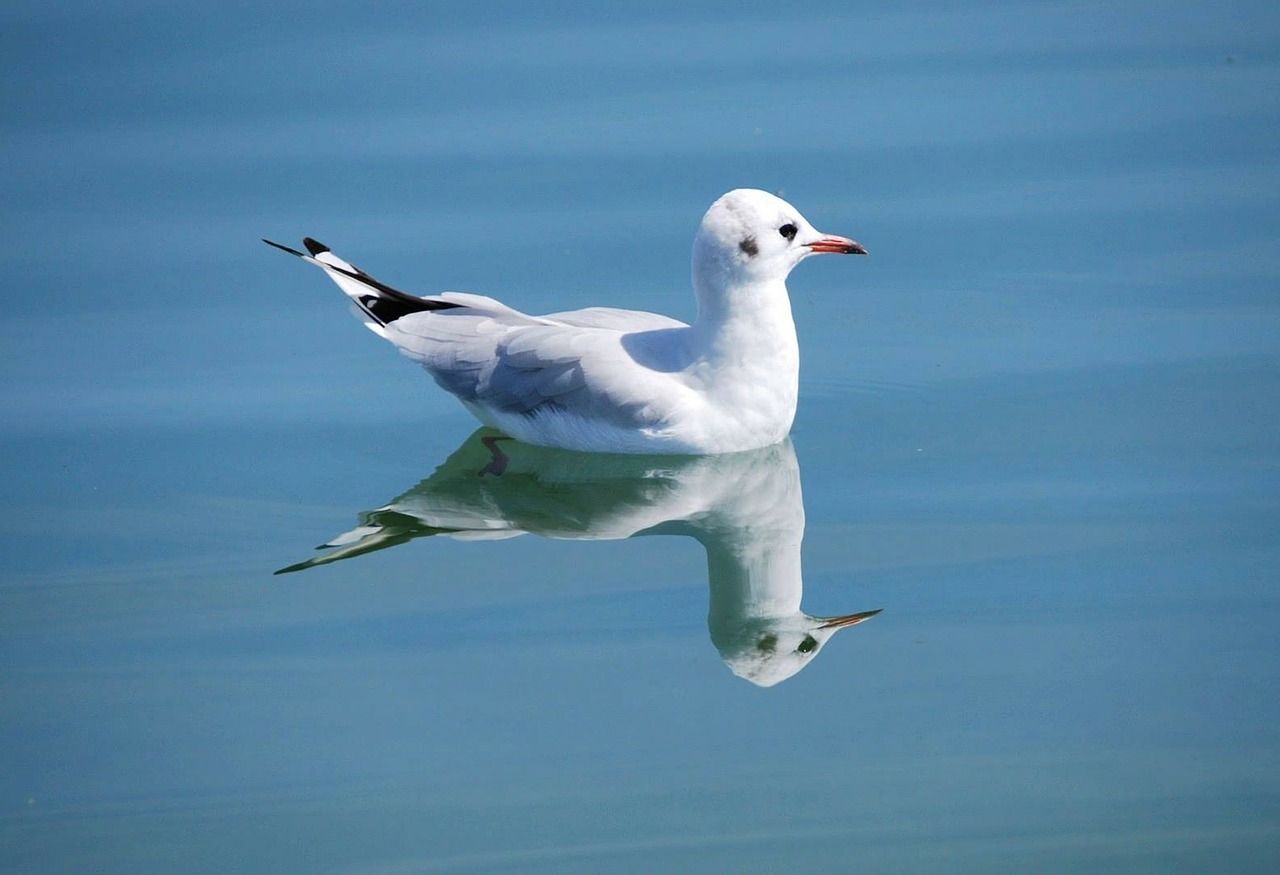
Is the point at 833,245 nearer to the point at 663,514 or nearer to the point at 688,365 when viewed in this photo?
the point at 688,365

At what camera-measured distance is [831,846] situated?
13.8ft

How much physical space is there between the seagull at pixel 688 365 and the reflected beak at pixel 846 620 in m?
1.16

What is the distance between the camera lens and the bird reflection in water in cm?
514

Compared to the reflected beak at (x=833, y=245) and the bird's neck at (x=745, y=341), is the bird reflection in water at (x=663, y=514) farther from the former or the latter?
the reflected beak at (x=833, y=245)

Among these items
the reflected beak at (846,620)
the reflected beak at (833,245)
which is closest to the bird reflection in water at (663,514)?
the reflected beak at (846,620)

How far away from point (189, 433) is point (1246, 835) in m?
3.82

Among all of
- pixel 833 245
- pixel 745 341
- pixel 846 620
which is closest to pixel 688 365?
pixel 745 341

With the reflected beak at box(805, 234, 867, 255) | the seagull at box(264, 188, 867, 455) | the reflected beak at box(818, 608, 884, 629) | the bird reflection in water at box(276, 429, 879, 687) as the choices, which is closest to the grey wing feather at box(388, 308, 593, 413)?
the seagull at box(264, 188, 867, 455)

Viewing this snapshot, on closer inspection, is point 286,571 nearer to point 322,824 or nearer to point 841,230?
point 322,824

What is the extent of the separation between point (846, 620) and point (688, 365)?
1.41 m

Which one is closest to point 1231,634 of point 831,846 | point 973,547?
point 973,547

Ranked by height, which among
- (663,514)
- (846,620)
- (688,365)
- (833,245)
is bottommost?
(846,620)

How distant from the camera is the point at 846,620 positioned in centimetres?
508

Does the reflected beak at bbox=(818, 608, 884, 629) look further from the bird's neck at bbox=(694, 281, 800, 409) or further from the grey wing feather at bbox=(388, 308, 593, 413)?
the grey wing feather at bbox=(388, 308, 593, 413)
